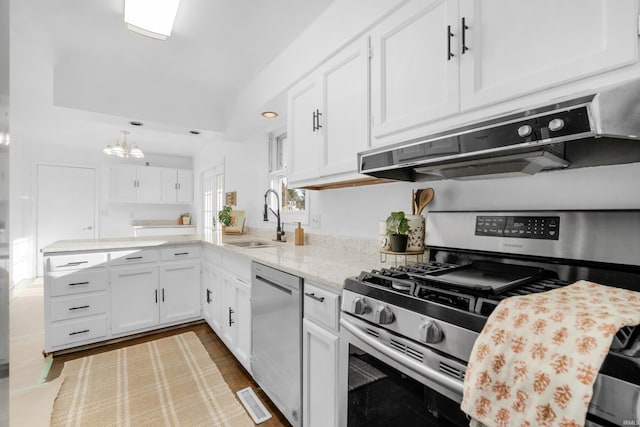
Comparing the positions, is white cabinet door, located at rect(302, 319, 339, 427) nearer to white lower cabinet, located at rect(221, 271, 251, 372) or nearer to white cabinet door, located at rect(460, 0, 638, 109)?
white lower cabinet, located at rect(221, 271, 251, 372)

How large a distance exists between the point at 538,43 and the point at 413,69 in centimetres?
46

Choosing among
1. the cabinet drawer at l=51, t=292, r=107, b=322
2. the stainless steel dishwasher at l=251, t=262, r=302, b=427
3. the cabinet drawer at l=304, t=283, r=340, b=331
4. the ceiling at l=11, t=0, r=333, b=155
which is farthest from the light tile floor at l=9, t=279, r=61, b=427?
the ceiling at l=11, t=0, r=333, b=155

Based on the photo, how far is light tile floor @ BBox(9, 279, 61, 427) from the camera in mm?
1674

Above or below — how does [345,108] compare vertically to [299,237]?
above

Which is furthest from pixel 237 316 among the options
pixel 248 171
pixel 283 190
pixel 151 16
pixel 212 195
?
pixel 212 195

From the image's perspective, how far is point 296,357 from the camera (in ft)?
4.67

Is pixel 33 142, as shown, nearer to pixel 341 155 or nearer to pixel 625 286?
pixel 341 155

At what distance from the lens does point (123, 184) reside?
18.4ft

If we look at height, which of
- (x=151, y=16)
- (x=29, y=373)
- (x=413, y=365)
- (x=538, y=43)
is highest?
(x=151, y=16)

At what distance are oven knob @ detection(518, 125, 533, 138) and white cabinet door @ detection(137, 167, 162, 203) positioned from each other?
6.41 meters

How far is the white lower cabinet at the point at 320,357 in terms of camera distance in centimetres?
120

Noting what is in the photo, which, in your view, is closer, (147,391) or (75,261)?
(147,391)

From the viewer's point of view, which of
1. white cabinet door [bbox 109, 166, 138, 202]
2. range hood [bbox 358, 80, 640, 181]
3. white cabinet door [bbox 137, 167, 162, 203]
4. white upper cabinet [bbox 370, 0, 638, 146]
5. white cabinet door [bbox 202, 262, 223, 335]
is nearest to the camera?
range hood [bbox 358, 80, 640, 181]

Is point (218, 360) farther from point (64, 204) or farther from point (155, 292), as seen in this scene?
point (64, 204)
